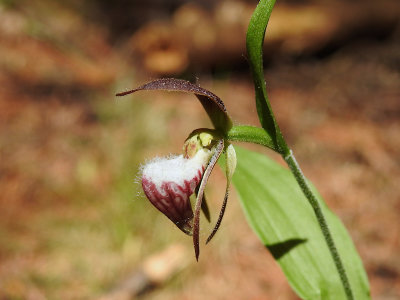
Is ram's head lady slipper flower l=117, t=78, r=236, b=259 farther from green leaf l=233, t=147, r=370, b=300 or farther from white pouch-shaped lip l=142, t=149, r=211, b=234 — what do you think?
green leaf l=233, t=147, r=370, b=300

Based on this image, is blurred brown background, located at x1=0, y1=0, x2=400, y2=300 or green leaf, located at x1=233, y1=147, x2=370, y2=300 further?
blurred brown background, located at x1=0, y1=0, x2=400, y2=300

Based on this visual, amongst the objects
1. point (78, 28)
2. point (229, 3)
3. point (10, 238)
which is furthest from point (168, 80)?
point (78, 28)

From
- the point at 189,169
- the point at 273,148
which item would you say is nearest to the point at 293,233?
the point at 273,148

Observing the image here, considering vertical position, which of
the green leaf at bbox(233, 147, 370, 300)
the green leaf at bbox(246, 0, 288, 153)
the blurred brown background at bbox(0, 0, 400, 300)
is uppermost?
the blurred brown background at bbox(0, 0, 400, 300)

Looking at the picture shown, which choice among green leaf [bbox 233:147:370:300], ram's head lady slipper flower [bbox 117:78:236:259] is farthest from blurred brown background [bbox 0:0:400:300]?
green leaf [bbox 233:147:370:300]

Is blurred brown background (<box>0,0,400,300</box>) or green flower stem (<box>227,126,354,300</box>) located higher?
blurred brown background (<box>0,0,400,300</box>)

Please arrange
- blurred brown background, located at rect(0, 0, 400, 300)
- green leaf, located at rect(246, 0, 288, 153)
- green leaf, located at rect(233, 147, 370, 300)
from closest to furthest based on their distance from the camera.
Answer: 1. green leaf, located at rect(246, 0, 288, 153)
2. green leaf, located at rect(233, 147, 370, 300)
3. blurred brown background, located at rect(0, 0, 400, 300)

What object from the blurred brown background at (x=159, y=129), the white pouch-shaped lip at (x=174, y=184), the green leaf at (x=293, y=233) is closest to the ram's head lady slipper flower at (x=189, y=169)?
the white pouch-shaped lip at (x=174, y=184)
